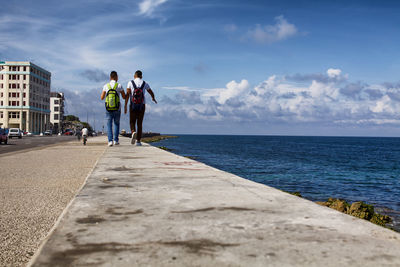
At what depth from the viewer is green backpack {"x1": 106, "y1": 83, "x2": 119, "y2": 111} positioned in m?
12.3

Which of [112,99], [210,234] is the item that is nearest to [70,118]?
[112,99]

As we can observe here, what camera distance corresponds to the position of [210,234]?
2209 mm

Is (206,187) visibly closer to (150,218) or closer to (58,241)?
(150,218)

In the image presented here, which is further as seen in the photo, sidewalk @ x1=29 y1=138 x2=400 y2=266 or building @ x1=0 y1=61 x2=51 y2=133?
building @ x1=0 y1=61 x2=51 y2=133

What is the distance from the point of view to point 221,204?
10.2ft

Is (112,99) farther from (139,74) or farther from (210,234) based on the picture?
(210,234)

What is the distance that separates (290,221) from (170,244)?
924 millimetres

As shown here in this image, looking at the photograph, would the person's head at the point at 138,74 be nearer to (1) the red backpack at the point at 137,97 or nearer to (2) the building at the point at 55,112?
(1) the red backpack at the point at 137,97

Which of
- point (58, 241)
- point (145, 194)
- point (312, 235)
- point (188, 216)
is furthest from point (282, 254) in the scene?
point (145, 194)

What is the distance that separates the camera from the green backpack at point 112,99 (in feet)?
40.2

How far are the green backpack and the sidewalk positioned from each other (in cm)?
909

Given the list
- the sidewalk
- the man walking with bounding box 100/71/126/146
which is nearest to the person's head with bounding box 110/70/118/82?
the man walking with bounding box 100/71/126/146

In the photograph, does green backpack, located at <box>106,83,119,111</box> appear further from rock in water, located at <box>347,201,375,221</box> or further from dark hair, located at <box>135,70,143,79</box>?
rock in water, located at <box>347,201,375,221</box>

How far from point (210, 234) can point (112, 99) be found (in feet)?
35.4
